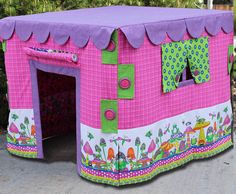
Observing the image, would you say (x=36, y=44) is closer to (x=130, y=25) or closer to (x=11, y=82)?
(x=11, y=82)

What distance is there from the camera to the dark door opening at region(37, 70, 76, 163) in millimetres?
7066

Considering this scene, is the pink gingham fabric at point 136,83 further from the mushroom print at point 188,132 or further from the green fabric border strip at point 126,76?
the mushroom print at point 188,132

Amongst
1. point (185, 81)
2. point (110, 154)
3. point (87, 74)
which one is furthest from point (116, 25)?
point (110, 154)

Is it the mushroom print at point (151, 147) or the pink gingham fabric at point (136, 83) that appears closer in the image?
the pink gingham fabric at point (136, 83)

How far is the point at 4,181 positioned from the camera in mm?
5961

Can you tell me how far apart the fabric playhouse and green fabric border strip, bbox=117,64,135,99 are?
0.04 ft

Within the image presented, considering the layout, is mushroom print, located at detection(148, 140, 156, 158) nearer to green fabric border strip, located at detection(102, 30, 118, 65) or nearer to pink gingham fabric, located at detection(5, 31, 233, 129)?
pink gingham fabric, located at detection(5, 31, 233, 129)

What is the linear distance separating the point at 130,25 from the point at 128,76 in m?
0.54

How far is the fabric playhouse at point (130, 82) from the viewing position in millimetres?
5414

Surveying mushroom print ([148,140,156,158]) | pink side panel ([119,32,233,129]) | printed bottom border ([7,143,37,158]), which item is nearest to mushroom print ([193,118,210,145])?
pink side panel ([119,32,233,129])

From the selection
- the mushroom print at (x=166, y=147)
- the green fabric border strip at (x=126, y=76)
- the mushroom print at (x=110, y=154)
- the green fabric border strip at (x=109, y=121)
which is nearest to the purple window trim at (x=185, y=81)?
the mushroom print at (x=166, y=147)

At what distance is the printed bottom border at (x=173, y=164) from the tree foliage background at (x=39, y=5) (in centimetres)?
281

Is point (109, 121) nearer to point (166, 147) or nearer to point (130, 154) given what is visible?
point (130, 154)

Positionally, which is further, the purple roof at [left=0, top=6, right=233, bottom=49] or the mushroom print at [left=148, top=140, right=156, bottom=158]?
the mushroom print at [left=148, top=140, right=156, bottom=158]
